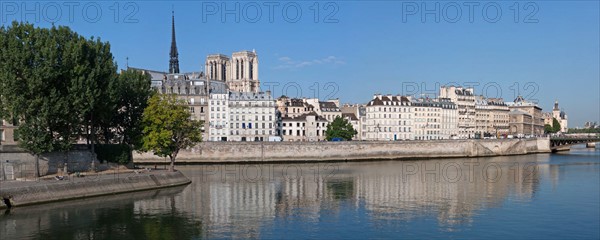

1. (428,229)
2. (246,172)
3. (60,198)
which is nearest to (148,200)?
(60,198)

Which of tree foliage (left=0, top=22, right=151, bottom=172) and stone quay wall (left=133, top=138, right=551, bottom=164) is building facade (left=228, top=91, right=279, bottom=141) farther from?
tree foliage (left=0, top=22, right=151, bottom=172)

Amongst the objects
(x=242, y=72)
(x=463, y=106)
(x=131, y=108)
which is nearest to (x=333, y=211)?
(x=131, y=108)

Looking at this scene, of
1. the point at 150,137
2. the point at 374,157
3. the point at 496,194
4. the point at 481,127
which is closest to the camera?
the point at 496,194

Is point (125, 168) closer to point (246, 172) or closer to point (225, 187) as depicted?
point (225, 187)

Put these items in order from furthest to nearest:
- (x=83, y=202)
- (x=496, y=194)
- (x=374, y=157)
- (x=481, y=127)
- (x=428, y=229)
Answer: (x=481, y=127), (x=374, y=157), (x=496, y=194), (x=83, y=202), (x=428, y=229)

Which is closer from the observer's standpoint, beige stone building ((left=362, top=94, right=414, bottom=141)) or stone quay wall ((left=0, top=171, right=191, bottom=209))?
stone quay wall ((left=0, top=171, right=191, bottom=209))

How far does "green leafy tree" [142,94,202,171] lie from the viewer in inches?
2345

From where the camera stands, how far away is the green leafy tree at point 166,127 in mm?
59562

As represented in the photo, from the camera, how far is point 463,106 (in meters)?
167

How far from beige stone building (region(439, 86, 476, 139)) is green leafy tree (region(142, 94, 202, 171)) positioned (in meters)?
114

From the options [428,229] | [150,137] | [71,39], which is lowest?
[428,229]

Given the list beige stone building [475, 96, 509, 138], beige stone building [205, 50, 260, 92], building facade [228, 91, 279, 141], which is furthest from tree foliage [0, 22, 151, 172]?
beige stone building [475, 96, 509, 138]

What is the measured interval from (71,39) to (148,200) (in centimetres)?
1563

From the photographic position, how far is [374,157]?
99625 millimetres
